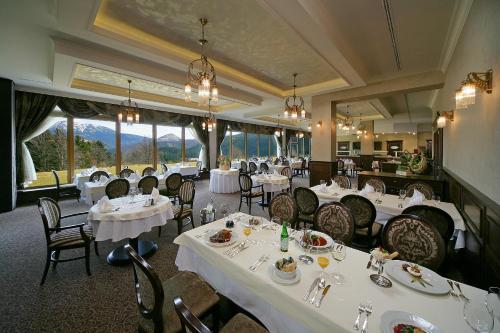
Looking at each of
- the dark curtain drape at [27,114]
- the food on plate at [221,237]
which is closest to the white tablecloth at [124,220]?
the food on plate at [221,237]

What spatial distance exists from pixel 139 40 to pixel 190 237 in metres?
3.18

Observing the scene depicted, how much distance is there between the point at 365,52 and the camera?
3.98m

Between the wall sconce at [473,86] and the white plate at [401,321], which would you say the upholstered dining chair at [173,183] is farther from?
the wall sconce at [473,86]

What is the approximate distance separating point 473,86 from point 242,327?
9.80 ft

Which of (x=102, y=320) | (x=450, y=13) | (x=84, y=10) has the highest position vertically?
(x=450, y=13)

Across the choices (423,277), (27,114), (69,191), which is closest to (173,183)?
(69,191)

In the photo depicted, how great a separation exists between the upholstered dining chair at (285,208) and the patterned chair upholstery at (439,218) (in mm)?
1300

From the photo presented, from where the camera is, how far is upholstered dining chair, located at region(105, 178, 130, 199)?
13.3 feet

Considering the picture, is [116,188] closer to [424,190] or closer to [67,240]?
[67,240]

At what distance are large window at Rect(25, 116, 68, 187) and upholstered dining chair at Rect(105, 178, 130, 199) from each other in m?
3.82

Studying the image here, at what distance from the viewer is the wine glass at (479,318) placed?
2.90 ft

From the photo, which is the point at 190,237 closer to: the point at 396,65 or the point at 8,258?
the point at 8,258

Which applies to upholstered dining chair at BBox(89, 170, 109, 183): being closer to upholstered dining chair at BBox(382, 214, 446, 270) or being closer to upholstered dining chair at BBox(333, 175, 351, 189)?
upholstered dining chair at BBox(333, 175, 351, 189)

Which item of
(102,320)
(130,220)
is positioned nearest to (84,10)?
(130,220)
